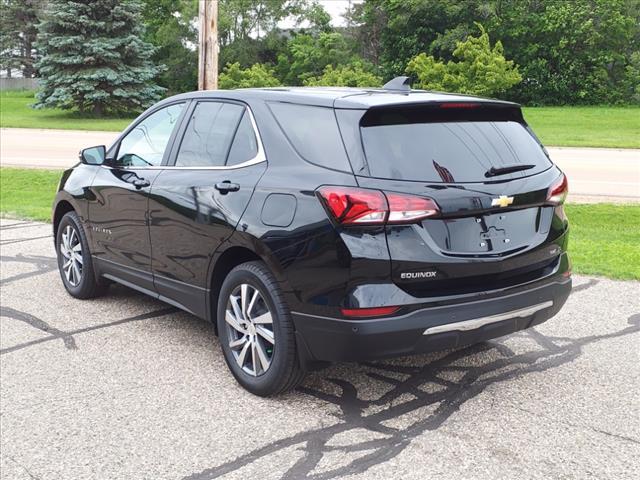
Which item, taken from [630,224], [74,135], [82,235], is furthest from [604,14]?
[82,235]

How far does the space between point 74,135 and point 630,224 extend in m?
21.4

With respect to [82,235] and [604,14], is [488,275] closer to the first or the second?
[82,235]

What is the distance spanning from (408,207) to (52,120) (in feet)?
111

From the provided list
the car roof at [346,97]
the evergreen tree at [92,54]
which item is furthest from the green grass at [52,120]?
the car roof at [346,97]

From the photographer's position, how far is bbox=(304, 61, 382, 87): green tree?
37188 mm

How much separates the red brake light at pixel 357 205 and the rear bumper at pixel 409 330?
1.60ft

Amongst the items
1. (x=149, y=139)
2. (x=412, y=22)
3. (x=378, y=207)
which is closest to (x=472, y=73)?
(x=412, y=22)

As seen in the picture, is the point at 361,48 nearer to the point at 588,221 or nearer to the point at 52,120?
the point at 52,120

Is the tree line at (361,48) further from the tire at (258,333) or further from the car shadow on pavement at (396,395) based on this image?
the tire at (258,333)

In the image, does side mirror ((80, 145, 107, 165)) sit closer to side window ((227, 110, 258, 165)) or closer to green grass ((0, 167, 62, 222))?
side window ((227, 110, 258, 165))

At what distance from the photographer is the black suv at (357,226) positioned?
3.48m

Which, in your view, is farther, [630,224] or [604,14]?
[604,14]

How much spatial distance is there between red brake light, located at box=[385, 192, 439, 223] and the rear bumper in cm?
46

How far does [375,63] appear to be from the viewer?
1764 inches
